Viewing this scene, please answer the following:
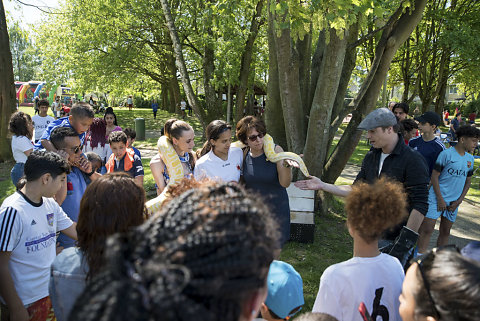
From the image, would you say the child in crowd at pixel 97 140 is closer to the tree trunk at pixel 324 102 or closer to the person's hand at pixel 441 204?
the tree trunk at pixel 324 102

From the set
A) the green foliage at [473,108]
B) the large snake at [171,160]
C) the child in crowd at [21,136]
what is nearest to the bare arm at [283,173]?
the large snake at [171,160]

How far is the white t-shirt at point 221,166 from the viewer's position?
3594 millimetres

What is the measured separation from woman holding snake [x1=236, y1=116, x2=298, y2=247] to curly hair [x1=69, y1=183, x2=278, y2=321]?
8.71 feet

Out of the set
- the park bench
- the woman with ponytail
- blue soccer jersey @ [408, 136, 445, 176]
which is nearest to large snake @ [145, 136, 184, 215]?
the woman with ponytail

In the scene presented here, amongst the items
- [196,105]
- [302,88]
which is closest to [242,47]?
[196,105]

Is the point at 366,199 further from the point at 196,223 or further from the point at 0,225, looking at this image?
the point at 0,225

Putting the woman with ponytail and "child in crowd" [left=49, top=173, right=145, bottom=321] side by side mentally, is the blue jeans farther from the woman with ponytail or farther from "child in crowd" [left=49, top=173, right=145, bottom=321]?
"child in crowd" [left=49, top=173, right=145, bottom=321]

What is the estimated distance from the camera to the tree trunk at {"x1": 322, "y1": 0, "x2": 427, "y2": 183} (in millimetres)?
5555

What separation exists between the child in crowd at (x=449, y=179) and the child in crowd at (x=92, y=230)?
4.40 meters

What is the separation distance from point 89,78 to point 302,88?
13.9 m

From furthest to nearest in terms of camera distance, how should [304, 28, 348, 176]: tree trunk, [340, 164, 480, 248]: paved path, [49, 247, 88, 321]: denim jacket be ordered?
[340, 164, 480, 248]: paved path < [304, 28, 348, 176]: tree trunk < [49, 247, 88, 321]: denim jacket

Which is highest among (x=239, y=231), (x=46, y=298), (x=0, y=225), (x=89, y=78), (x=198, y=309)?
(x=89, y=78)

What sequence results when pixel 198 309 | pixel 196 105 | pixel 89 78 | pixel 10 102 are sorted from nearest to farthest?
pixel 198 309 → pixel 196 105 → pixel 10 102 → pixel 89 78

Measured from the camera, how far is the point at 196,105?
872cm
